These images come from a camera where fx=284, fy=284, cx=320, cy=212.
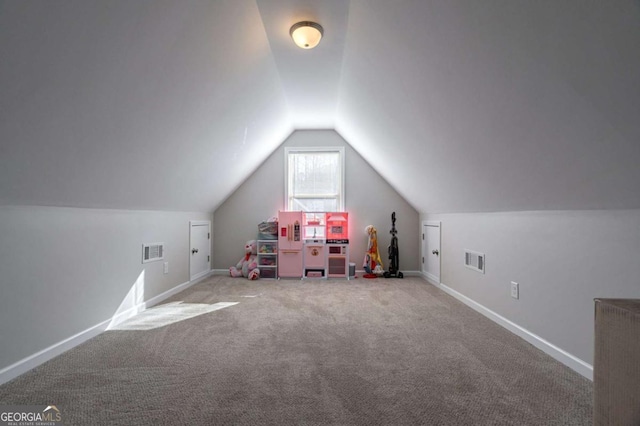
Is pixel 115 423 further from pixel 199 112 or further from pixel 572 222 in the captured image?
pixel 572 222

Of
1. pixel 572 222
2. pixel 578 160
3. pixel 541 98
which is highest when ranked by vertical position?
pixel 541 98

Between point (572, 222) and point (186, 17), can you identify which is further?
point (572, 222)

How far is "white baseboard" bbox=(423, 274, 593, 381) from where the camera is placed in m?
1.74

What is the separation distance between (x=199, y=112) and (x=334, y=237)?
2912mm

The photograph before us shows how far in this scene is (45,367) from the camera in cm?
183

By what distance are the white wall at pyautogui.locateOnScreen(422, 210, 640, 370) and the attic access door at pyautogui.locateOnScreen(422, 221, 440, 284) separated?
1.10m

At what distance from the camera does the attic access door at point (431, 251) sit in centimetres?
413

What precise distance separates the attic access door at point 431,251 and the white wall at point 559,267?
1.10 metres

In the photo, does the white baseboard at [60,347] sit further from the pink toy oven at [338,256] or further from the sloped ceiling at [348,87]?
the pink toy oven at [338,256]

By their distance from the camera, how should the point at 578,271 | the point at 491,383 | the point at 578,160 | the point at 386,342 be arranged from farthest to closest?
1. the point at 386,342
2. the point at 578,271
3. the point at 491,383
4. the point at 578,160

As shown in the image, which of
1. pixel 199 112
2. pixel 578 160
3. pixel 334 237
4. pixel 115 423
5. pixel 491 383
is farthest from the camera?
pixel 334 237

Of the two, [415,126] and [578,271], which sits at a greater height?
[415,126]

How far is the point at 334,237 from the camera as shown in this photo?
472 cm

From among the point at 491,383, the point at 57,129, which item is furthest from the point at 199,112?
the point at 491,383
